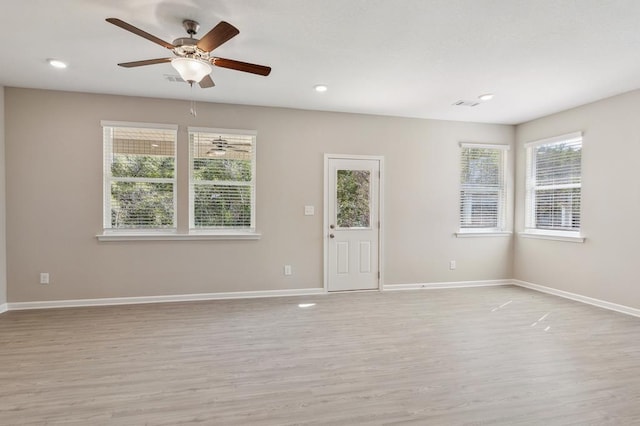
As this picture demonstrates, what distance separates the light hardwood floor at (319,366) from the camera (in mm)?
2170

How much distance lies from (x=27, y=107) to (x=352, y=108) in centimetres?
406

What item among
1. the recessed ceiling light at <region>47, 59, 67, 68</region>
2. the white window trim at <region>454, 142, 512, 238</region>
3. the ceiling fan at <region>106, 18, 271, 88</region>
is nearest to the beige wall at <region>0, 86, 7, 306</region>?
the recessed ceiling light at <region>47, 59, 67, 68</region>

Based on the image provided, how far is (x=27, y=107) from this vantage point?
4219 millimetres

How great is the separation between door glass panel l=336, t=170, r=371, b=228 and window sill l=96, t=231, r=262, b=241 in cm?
128

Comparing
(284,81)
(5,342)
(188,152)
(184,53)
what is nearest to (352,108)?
(284,81)

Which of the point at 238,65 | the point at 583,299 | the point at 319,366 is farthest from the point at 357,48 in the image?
the point at 583,299

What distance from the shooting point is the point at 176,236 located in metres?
4.62

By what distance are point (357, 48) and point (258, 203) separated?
8.33 ft

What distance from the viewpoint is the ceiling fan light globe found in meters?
2.59

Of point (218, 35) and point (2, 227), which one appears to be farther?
point (2, 227)

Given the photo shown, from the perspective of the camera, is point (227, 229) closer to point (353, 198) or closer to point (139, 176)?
point (139, 176)

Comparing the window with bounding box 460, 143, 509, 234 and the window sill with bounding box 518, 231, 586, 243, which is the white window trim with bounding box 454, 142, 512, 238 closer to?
the window with bounding box 460, 143, 509, 234

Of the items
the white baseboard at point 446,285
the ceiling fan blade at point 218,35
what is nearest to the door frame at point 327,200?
the white baseboard at point 446,285

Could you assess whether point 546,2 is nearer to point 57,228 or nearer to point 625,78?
point 625,78
